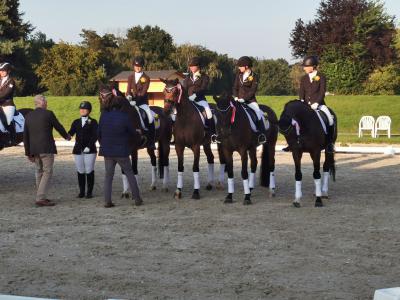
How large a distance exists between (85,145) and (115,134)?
1244mm

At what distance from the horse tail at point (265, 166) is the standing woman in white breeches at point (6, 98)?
5.14 m

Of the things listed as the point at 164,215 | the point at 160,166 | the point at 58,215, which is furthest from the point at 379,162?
the point at 58,215

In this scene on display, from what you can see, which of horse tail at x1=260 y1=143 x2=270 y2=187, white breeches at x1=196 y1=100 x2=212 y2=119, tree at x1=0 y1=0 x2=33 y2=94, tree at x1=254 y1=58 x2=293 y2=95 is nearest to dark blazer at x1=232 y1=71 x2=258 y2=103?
white breeches at x1=196 y1=100 x2=212 y2=119

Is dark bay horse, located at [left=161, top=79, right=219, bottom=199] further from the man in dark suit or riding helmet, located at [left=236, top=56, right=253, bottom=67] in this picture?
the man in dark suit

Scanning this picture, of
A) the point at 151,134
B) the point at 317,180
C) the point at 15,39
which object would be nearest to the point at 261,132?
the point at 317,180

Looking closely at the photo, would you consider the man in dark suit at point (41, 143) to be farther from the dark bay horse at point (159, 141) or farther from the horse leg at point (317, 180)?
the horse leg at point (317, 180)

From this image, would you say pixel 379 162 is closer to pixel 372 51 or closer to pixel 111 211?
pixel 111 211

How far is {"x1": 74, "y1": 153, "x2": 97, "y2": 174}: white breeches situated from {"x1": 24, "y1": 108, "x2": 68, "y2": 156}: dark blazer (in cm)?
75

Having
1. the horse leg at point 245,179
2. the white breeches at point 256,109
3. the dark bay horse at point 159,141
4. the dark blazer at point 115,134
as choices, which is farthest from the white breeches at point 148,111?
the horse leg at point 245,179

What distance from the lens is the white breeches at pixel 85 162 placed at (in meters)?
10.0

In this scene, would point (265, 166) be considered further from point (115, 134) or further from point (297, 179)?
point (115, 134)

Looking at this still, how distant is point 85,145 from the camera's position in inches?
395

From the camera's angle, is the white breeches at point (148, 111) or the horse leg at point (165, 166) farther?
the horse leg at point (165, 166)

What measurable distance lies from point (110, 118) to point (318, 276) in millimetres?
4985
